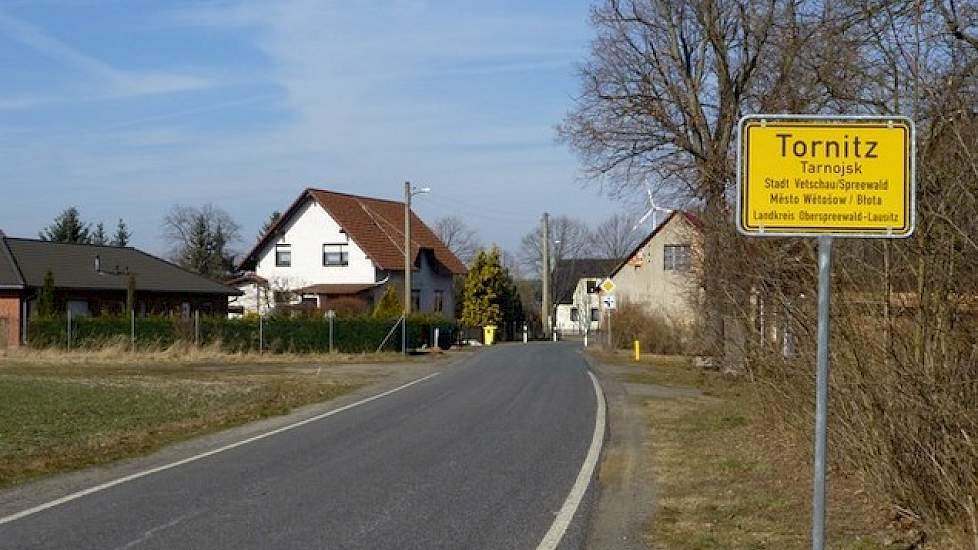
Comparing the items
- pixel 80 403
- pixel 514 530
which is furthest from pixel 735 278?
pixel 80 403

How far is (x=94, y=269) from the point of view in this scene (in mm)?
54688

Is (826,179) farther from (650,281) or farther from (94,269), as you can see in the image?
(650,281)

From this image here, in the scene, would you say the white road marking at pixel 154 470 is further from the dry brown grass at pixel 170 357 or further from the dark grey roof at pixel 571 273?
the dark grey roof at pixel 571 273

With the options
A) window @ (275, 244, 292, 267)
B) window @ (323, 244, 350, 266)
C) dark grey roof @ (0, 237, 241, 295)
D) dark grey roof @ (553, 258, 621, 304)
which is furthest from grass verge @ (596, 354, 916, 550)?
dark grey roof @ (553, 258, 621, 304)

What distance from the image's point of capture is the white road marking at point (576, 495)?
8.92 metres

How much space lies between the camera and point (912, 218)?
6336mm

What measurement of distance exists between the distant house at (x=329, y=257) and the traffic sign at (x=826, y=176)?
5639 cm

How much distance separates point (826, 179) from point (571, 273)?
113m

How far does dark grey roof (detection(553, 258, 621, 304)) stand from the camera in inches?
4562

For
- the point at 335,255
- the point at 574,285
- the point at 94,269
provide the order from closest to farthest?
the point at 94,269, the point at 335,255, the point at 574,285

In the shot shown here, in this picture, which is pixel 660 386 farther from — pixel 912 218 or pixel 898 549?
pixel 912 218

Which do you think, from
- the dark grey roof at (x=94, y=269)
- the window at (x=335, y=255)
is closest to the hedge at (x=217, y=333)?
the dark grey roof at (x=94, y=269)

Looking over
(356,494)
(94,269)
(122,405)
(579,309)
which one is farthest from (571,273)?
(356,494)

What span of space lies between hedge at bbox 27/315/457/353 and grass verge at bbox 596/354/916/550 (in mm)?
28013
